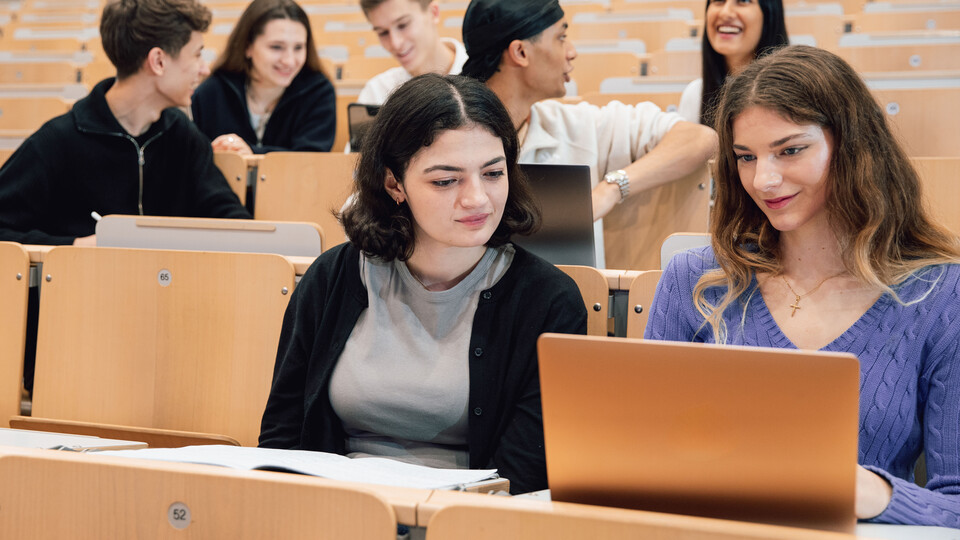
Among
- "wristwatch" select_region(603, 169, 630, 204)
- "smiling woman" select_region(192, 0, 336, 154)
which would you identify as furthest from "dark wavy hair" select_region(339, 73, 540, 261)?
"smiling woman" select_region(192, 0, 336, 154)

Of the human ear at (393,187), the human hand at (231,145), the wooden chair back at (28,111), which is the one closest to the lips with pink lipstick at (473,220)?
the human ear at (393,187)

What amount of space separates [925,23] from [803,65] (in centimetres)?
302

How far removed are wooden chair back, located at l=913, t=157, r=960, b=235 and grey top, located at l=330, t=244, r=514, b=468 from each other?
2.98 ft

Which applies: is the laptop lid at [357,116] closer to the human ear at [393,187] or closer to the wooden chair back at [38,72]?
the human ear at [393,187]

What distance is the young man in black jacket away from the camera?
220 centimetres

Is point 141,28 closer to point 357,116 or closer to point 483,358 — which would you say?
point 357,116

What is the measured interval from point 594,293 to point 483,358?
27cm

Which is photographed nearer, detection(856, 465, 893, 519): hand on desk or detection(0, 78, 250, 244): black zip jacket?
detection(856, 465, 893, 519): hand on desk

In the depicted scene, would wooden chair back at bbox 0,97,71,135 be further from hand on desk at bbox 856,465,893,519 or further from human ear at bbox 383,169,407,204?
hand on desk at bbox 856,465,893,519

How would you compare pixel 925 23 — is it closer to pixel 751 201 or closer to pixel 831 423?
pixel 751 201

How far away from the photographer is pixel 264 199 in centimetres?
232

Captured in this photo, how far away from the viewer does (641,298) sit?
4.73 feet

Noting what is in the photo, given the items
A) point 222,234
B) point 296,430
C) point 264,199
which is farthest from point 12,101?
point 296,430

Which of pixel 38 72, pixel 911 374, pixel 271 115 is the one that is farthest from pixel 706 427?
pixel 38 72
